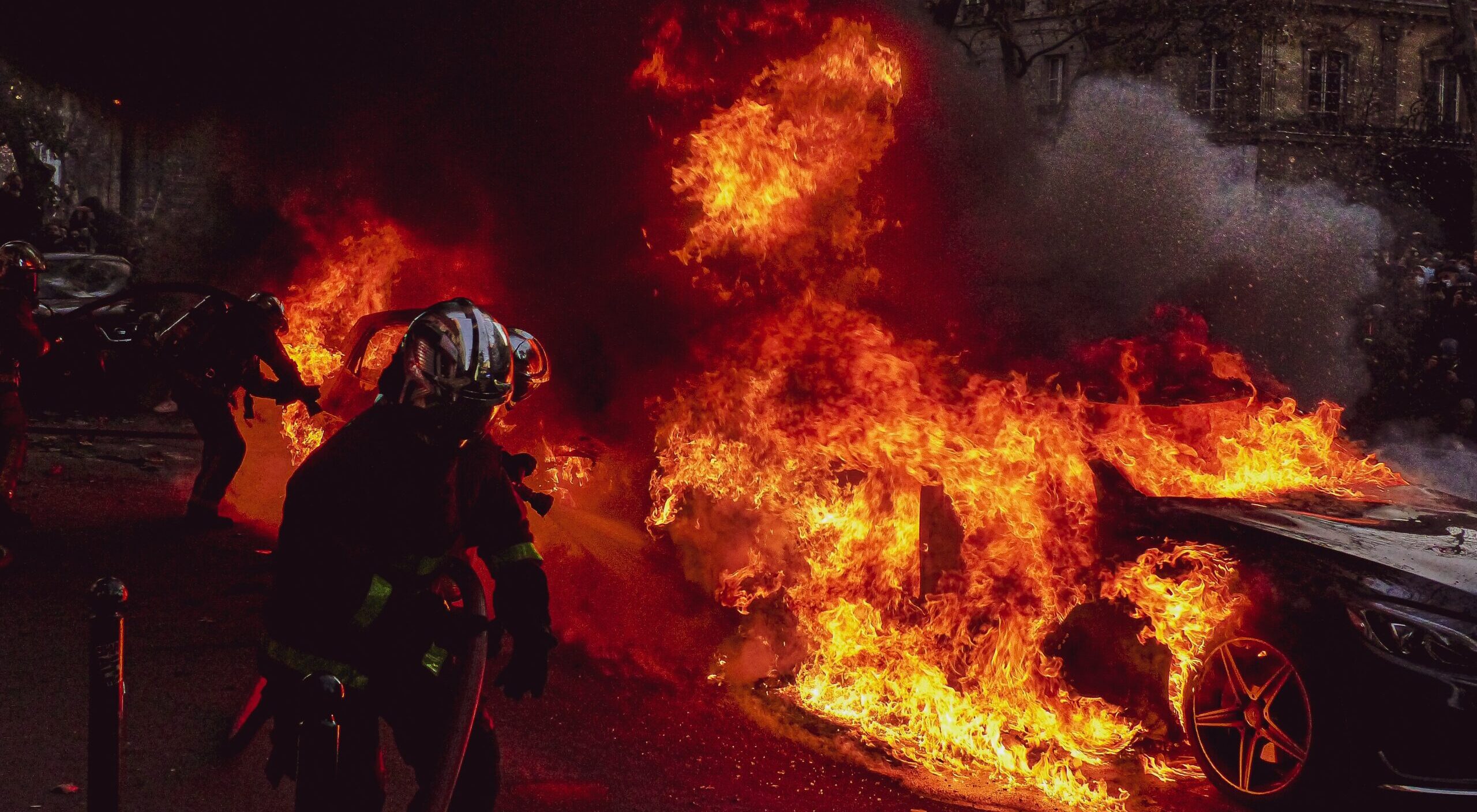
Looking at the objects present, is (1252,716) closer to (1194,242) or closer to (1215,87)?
(1194,242)

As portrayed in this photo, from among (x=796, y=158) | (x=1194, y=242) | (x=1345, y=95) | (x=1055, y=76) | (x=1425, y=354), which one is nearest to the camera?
(x=796, y=158)

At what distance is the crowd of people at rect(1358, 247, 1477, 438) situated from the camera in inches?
498

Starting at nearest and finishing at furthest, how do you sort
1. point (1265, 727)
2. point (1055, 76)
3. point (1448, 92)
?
1. point (1265, 727)
2. point (1055, 76)
3. point (1448, 92)

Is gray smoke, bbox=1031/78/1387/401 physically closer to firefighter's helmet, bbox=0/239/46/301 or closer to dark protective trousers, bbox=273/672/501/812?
dark protective trousers, bbox=273/672/501/812

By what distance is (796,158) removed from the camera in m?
8.48

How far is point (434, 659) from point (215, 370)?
→ 6.35 meters

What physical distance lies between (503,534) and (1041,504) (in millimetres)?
3111

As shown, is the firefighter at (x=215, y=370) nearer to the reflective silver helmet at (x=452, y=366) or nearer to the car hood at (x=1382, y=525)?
the reflective silver helmet at (x=452, y=366)

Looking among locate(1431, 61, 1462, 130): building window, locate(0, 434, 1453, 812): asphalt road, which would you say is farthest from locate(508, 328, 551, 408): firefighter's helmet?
locate(1431, 61, 1462, 130): building window

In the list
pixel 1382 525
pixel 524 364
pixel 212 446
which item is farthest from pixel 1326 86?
pixel 524 364

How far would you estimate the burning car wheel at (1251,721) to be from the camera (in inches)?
183

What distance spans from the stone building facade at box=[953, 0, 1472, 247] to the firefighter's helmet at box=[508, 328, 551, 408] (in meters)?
20.3

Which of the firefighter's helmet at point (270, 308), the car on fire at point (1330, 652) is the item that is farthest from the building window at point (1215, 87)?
the car on fire at point (1330, 652)

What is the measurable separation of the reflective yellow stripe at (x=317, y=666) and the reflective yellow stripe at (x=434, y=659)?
189 mm
